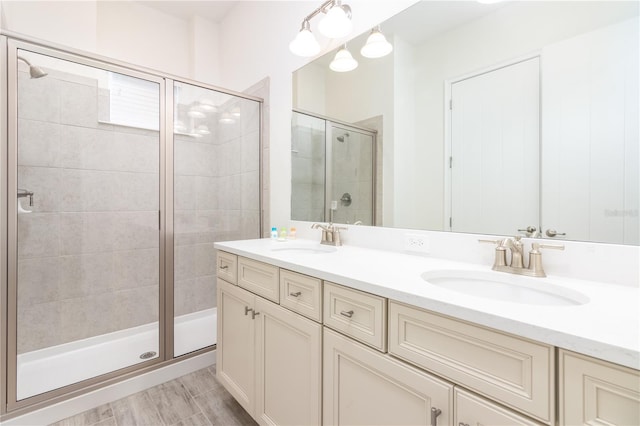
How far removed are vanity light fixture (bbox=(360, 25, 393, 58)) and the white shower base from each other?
6.97 feet

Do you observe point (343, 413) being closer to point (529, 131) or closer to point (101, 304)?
point (529, 131)

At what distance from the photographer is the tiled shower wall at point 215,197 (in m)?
2.22

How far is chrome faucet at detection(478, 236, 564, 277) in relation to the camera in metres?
0.92

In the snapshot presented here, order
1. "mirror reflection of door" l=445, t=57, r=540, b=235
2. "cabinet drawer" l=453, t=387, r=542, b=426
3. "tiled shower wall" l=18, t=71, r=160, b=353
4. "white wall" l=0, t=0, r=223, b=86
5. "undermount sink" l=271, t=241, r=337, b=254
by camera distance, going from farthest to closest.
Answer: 1. "white wall" l=0, t=0, r=223, b=86
2. "tiled shower wall" l=18, t=71, r=160, b=353
3. "undermount sink" l=271, t=241, r=337, b=254
4. "mirror reflection of door" l=445, t=57, r=540, b=235
5. "cabinet drawer" l=453, t=387, r=542, b=426

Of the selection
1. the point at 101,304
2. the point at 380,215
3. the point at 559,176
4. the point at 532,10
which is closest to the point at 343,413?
the point at 380,215

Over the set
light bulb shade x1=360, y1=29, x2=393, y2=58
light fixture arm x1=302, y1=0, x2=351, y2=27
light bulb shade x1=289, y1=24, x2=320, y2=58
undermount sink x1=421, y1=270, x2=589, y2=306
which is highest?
light fixture arm x1=302, y1=0, x2=351, y2=27

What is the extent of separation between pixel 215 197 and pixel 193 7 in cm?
177

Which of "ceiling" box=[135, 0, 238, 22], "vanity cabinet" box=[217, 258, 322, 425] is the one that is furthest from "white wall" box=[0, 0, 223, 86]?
"vanity cabinet" box=[217, 258, 322, 425]

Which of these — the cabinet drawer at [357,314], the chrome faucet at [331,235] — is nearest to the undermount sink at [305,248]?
the chrome faucet at [331,235]

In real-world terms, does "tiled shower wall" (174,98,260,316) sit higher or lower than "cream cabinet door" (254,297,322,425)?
higher

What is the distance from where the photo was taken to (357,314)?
2.90ft

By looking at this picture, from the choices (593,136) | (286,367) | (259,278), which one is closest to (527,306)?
(593,136)

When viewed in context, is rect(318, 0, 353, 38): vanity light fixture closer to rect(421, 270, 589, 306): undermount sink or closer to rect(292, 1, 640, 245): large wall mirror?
rect(292, 1, 640, 245): large wall mirror

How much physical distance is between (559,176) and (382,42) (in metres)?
0.99
